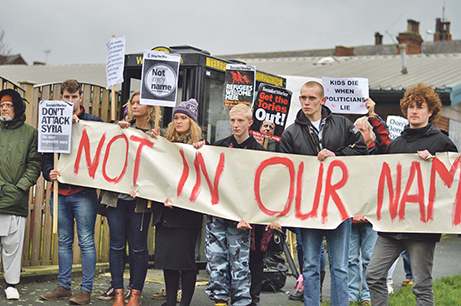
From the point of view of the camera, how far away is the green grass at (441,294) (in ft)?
23.4

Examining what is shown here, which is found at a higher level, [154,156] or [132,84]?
[132,84]

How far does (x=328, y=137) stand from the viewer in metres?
5.81

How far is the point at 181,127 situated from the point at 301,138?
118 cm

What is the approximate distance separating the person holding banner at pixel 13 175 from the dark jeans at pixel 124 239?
0.97 meters

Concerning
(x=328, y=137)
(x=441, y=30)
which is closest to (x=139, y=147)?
(x=328, y=137)

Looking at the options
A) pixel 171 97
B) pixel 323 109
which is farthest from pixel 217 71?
pixel 323 109

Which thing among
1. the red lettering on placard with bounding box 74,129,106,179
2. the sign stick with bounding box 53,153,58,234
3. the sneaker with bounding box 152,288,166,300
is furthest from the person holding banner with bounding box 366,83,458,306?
the sign stick with bounding box 53,153,58,234

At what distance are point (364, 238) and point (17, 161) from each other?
3.80 metres

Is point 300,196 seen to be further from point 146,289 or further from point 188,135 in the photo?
point 146,289

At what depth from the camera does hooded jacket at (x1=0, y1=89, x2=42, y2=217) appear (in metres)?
6.52

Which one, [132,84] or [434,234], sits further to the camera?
[132,84]

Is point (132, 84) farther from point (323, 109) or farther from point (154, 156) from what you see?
point (323, 109)

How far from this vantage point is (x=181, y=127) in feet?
20.3

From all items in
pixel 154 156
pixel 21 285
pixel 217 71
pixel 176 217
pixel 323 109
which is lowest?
pixel 21 285
